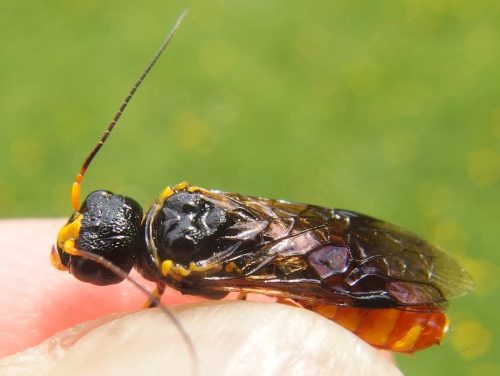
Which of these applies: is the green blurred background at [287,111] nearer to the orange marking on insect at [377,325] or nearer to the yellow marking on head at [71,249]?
the orange marking on insect at [377,325]

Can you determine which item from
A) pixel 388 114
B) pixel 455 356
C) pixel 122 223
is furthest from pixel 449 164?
pixel 122 223

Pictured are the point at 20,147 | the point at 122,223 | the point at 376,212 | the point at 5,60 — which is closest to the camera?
the point at 122,223

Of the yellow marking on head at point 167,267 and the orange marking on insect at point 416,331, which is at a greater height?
the orange marking on insect at point 416,331

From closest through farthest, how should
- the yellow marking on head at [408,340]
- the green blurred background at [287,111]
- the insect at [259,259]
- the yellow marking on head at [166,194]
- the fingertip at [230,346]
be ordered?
1. the fingertip at [230,346]
2. the insect at [259,259]
3. the yellow marking on head at [408,340]
4. the yellow marking on head at [166,194]
5. the green blurred background at [287,111]

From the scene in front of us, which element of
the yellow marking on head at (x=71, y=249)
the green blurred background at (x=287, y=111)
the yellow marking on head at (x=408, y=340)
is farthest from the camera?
the green blurred background at (x=287, y=111)

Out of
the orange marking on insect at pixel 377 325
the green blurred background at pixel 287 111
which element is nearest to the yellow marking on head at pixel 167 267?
the orange marking on insect at pixel 377 325

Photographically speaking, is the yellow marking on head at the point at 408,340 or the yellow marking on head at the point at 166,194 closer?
the yellow marking on head at the point at 408,340

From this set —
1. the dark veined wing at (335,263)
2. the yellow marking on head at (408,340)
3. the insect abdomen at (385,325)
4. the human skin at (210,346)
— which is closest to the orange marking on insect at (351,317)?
the insect abdomen at (385,325)

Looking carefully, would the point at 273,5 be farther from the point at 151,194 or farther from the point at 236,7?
the point at 151,194

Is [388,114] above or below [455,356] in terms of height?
above
